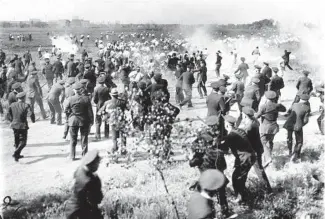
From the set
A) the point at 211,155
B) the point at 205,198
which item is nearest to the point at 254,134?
the point at 211,155

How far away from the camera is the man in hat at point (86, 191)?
4.25 metres

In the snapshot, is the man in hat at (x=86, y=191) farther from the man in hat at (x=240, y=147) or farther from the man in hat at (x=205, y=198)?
the man in hat at (x=240, y=147)

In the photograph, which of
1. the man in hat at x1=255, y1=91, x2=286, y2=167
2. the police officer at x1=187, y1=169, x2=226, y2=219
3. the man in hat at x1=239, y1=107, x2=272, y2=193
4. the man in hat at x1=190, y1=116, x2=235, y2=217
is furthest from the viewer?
the man in hat at x1=255, y1=91, x2=286, y2=167

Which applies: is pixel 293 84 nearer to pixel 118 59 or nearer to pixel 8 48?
pixel 118 59

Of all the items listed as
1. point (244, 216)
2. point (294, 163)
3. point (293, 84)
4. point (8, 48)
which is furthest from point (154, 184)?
point (8, 48)

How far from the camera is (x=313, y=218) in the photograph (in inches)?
244

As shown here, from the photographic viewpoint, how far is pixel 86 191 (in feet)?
14.0

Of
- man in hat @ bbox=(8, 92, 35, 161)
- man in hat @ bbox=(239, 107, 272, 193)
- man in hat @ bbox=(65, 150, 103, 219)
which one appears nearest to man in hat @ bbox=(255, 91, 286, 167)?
man in hat @ bbox=(239, 107, 272, 193)

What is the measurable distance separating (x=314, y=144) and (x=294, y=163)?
167 cm

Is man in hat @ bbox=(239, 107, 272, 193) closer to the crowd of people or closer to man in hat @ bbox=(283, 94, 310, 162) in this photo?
the crowd of people

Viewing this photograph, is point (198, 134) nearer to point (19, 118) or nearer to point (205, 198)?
point (205, 198)

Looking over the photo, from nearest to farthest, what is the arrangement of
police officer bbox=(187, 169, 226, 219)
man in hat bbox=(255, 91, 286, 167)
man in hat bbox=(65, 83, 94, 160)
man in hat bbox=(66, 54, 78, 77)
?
police officer bbox=(187, 169, 226, 219) → man in hat bbox=(255, 91, 286, 167) → man in hat bbox=(65, 83, 94, 160) → man in hat bbox=(66, 54, 78, 77)

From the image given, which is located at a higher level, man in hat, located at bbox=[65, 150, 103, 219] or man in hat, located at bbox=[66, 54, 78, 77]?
man in hat, located at bbox=[66, 54, 78, 77]

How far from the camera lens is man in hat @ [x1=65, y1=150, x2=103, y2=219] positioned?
167 inches
